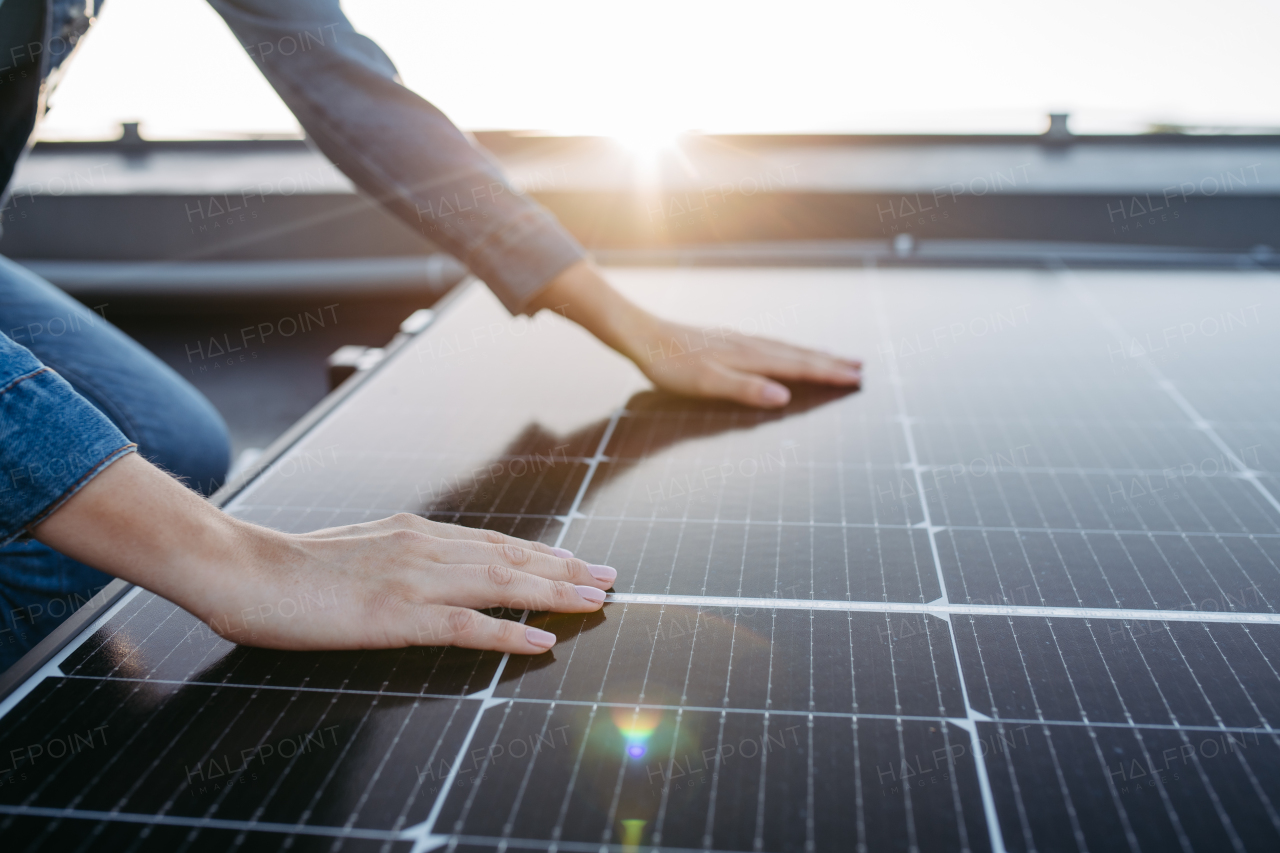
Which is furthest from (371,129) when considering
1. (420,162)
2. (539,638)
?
(539,638)

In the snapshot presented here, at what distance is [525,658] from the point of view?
914 mm

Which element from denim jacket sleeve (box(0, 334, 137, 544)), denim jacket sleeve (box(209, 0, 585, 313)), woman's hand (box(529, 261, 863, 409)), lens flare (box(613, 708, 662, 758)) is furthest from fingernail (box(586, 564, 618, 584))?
denim jacket sleeve (box(209, 0, 585, 313))

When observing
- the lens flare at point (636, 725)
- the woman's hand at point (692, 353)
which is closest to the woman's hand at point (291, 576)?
the lens flare at point (636, 725)

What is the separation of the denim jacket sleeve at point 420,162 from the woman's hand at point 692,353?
0.21 ft

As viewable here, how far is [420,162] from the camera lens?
1.68m

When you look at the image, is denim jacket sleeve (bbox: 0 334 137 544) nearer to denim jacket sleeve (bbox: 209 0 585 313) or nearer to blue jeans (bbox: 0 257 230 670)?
blue jeans (bbox: 0 257 230 670)

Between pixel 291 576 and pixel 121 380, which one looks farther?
pixel 121 380

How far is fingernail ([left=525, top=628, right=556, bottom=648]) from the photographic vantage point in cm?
92

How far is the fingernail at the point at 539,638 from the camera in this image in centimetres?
92

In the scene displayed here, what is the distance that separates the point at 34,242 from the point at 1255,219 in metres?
4.01

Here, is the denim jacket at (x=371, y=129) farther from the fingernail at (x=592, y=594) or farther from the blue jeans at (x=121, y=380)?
the fingernail at (x=592, y=594)

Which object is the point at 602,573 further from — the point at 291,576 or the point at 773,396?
the point at 773,396

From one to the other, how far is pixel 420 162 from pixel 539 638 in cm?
110

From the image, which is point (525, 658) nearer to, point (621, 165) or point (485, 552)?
point (485, 552)
